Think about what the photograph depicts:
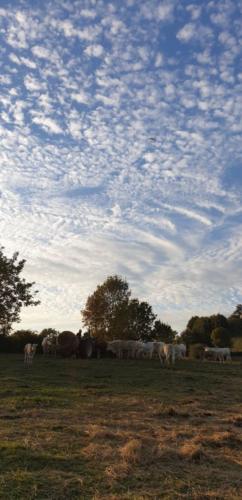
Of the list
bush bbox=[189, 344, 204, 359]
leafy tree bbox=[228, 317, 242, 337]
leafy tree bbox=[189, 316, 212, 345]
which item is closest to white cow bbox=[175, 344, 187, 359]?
bush bbox=[189, 344, 204, 359]

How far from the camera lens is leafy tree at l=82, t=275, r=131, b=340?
224ft

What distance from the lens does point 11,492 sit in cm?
646

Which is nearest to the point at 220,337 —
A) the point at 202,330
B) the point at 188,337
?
the point at 202,330

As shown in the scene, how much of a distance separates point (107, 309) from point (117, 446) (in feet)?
200

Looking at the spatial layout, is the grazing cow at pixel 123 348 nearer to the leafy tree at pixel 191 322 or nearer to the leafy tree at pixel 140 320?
the leafy tree at pixel 140 320

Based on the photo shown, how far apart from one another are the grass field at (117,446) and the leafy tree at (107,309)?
1980 inches

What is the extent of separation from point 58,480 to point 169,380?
1894 centimetres

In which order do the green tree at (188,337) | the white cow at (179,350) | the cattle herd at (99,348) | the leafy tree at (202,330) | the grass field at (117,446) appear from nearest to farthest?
the grass field at (117,446)
the white cow at (179,350)
the cattle herd at (99,348)
the leafy tree at (202,330)
the green tree at (188,337)

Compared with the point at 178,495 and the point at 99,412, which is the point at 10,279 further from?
the point at 178,495

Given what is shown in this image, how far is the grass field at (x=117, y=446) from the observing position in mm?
6891

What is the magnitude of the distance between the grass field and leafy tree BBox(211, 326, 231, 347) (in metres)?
58.1

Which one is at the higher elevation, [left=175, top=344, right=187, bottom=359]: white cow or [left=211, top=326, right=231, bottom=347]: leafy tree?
[left=211, top=326, right=231, bottom=347]: leafy tree

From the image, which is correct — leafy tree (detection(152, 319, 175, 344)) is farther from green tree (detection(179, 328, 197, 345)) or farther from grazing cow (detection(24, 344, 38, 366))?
grazing cow (detection(24, 344, 38, 366))

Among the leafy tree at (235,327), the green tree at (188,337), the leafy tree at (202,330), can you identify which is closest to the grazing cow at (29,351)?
the green tree at (188,337)
